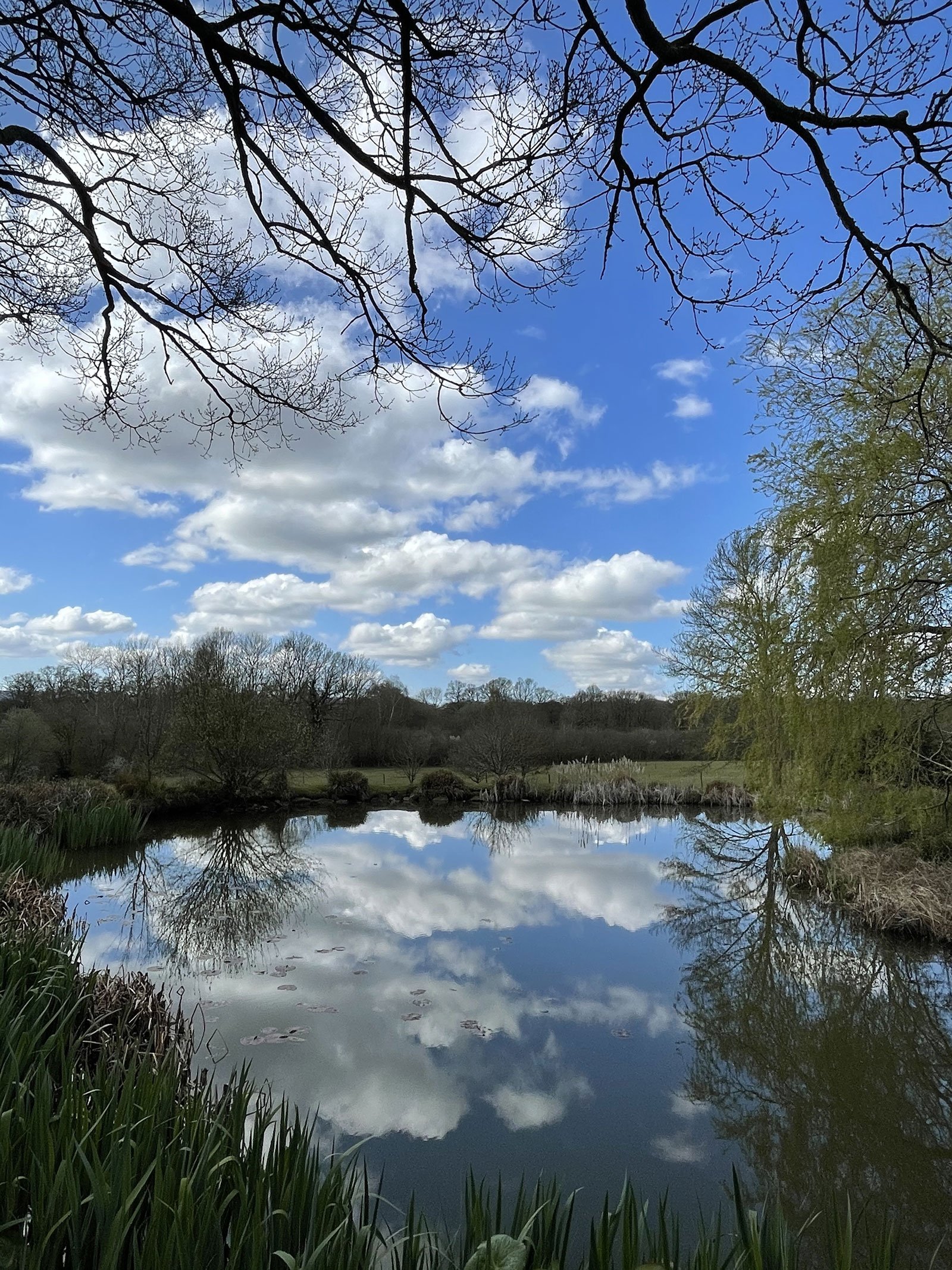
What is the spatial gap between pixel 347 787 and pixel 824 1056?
1923 centimetres

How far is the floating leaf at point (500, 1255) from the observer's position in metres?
1.88

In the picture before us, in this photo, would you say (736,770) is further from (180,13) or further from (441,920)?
(180,13)

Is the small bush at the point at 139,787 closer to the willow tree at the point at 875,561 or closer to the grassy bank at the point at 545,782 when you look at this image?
the grassy bank at the point at 545,782

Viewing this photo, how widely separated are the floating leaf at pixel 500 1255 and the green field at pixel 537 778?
19.4 m

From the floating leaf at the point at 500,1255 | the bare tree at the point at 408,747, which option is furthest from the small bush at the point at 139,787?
the floating leaf at the point at 500,1255

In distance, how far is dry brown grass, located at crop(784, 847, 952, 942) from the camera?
30.6 ft

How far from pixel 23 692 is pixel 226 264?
28793 millimetres

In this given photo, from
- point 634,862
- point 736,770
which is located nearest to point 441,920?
point 634,862

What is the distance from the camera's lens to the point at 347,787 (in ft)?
78.4

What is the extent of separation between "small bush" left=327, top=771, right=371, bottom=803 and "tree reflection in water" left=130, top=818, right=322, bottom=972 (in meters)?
6.25

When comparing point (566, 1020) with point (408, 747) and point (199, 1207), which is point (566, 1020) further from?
point (408, 747)

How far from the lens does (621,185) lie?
3594 millimetres

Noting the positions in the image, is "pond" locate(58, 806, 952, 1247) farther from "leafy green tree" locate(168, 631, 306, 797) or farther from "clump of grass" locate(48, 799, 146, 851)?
"leafy green tree" locate(168, 631, 306, 797)

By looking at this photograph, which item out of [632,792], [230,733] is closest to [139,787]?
[230,733]
